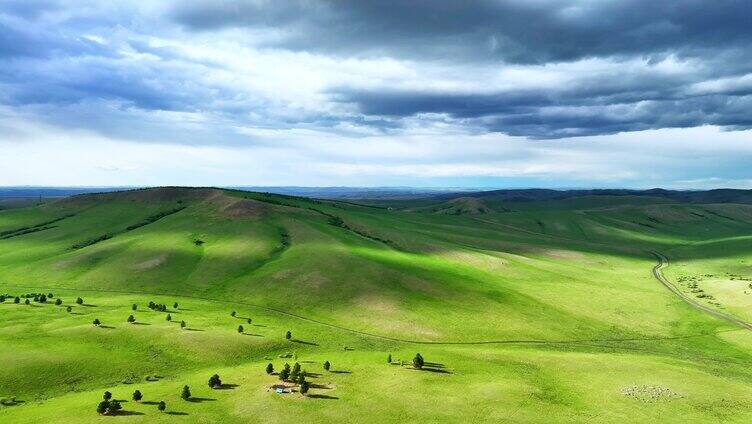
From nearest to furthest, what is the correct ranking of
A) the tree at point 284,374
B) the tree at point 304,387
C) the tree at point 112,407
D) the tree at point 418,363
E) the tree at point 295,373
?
the tree at point 112,407
the tree at point 304,387
the tree at point 295,373
the tree at point 284,374
the tree at point 418,363

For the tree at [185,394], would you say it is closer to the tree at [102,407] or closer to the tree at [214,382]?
the tree at [214,382]

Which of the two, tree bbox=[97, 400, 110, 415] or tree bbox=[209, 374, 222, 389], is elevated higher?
tree bbox=[97, 400, 110, 415]

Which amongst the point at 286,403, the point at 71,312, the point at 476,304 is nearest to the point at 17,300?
the point at 71,312

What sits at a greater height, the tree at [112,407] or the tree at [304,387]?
the tree at [112,407]

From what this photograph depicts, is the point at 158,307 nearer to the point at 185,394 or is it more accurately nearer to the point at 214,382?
the point at 214,382

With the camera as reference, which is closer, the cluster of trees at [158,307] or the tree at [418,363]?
the tree at [418,363]

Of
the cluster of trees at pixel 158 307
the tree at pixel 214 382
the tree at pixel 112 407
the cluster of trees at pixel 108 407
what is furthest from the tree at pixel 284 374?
the cluster of trees at pixel 158 307

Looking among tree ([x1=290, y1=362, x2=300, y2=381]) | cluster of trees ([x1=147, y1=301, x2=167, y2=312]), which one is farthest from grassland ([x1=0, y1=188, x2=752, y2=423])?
A: tree ([x1=290, y1=362, x2=300, y2=381])

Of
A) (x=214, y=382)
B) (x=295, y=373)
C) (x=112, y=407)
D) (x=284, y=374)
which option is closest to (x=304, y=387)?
(x=295, y=373)

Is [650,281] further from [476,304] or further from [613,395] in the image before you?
[613,395]

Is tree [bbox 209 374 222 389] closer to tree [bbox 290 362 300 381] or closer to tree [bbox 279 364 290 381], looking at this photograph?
tree [bbox 279 364 290 381]

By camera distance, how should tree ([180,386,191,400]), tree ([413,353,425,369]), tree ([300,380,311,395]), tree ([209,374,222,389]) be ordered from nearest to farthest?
tree ([180,386,191,400])
tree ([300,380,311,395])
tree ([209,374,222,389])
tree ([413,353,425,369])
